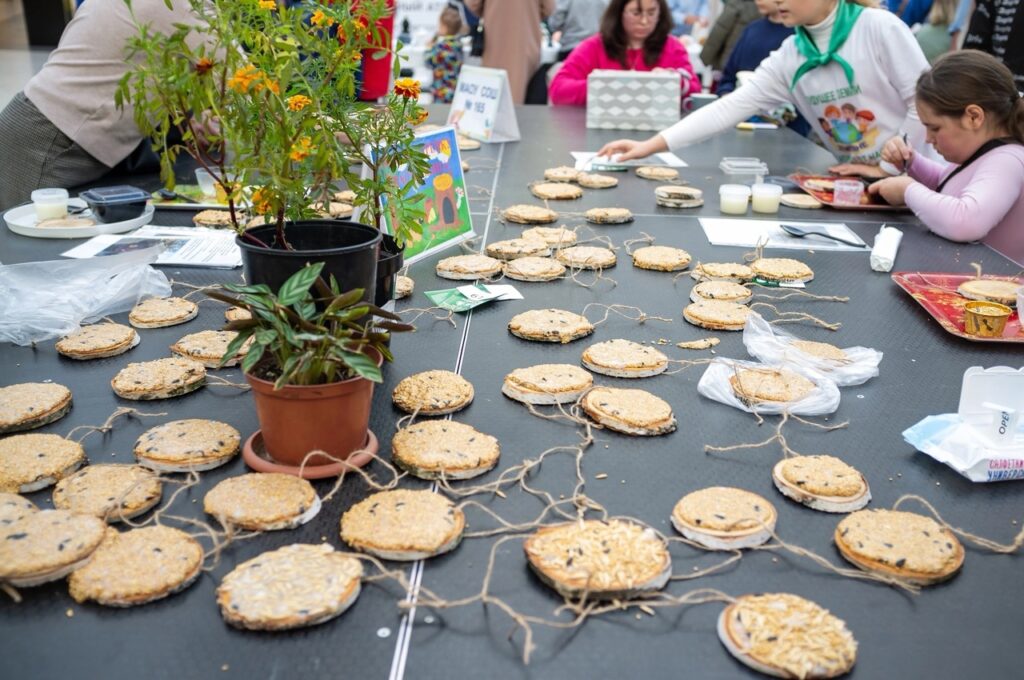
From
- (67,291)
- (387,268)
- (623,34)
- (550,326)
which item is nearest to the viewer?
(387,268)

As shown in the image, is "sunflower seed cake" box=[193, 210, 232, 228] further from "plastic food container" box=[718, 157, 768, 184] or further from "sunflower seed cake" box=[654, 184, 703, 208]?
"plastic food container" box=[718, 157, 768, 184]

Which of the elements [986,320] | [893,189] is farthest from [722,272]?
[893,189]

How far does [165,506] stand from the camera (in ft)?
3.71

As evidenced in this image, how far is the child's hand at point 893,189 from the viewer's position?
2.63 metres

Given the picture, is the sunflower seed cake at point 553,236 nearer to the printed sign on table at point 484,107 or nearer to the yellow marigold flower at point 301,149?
the yellow marigold flower at point 301,149

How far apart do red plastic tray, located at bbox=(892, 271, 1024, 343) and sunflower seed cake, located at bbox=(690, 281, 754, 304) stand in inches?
14.8

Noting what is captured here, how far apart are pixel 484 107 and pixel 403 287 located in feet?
6.37

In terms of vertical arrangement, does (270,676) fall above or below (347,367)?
below

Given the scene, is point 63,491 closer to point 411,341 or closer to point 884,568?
point 411,341

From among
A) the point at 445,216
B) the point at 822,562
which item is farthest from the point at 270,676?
the point at 445,216

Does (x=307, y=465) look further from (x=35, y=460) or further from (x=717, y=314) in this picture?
(x=717, y=314)

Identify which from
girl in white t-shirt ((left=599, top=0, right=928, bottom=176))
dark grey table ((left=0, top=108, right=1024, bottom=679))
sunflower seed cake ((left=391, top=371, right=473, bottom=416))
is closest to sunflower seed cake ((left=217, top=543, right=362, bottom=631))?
dark grey table ((left=0, top=108, right=1024, bottom=679))

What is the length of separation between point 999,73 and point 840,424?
161 cm

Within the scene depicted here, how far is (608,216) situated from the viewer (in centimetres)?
250
